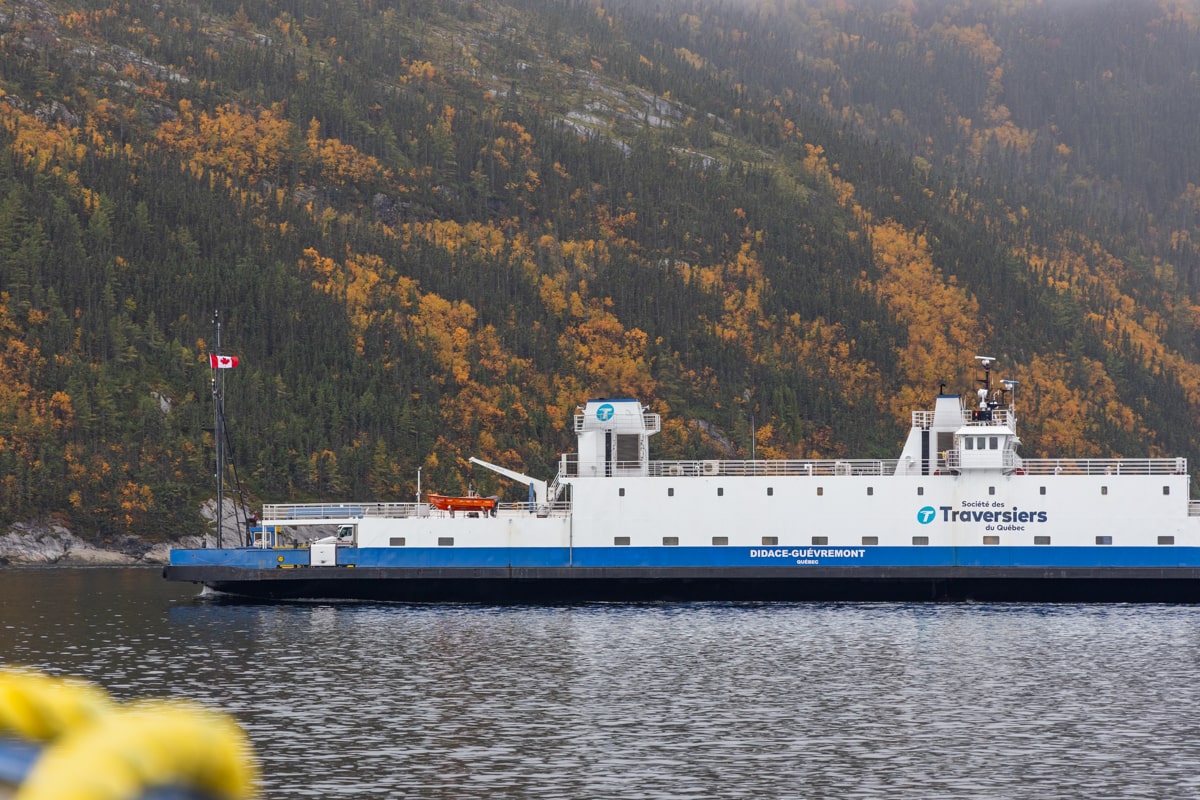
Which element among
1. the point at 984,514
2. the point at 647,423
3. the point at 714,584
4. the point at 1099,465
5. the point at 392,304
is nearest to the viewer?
the point at 984,514

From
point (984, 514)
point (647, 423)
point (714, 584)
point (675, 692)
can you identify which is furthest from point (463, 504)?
point (675, 692)

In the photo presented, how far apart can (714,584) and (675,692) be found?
21.4 meters

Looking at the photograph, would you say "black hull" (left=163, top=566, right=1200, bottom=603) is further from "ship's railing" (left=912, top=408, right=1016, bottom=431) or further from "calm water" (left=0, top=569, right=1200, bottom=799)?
"ship's railing" (left=912, top=408, right=1016, bottom=431)

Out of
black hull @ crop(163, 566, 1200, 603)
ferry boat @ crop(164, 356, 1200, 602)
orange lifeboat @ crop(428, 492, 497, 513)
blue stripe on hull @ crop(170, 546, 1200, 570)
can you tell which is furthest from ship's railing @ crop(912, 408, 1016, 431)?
orange lifeboat @ crop(428, 492, 497, 513)

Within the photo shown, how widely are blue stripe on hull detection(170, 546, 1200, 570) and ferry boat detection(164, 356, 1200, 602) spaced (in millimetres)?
54

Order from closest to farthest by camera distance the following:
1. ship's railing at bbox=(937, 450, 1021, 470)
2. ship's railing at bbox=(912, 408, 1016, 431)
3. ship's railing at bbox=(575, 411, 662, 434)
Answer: ship's railing at bbox=(937, 450, 1021, 470), ship's railing at bbox=(912, 408, 1016, 431), ship's railing at bbox=(575, 411, 662, 434)

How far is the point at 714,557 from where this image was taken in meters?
57.1

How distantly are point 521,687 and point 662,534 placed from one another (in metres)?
21.3

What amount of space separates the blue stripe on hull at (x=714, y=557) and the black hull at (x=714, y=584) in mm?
386

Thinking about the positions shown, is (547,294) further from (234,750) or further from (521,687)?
(234,750)

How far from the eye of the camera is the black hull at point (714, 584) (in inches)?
2173

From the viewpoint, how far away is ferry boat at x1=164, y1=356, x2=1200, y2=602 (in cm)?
5538

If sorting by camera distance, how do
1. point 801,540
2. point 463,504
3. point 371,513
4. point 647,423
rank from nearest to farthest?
1. point 801,540
2. point 463,504
3. point 647,423
4. point 371,513

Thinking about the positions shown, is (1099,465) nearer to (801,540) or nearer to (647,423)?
(801,540)
